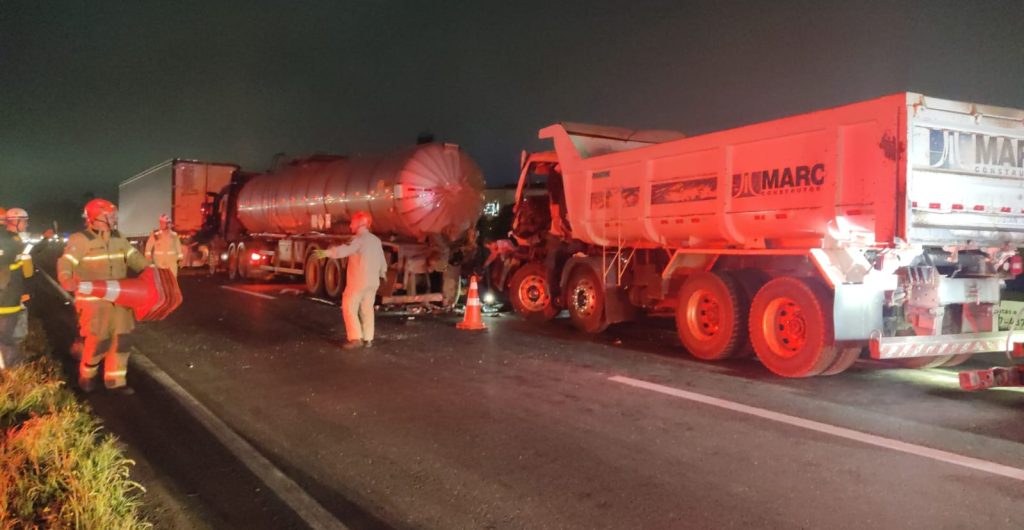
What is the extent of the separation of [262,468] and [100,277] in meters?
2.88

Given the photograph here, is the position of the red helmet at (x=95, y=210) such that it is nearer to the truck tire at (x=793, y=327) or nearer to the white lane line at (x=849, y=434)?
the white lane line at (x=849, y=434)

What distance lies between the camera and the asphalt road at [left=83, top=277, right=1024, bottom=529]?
4.28 m

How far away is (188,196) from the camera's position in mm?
23938

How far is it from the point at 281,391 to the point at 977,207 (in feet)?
23.7

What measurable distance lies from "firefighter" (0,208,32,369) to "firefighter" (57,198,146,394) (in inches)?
16.4

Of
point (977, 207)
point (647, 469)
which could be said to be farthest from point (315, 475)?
point (977, 207)

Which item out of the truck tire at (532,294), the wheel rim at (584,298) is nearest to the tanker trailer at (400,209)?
the truck tire at (532,294)

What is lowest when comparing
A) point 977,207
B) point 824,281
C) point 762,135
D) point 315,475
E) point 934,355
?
point 315,475

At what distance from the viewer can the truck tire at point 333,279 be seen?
51.8ft

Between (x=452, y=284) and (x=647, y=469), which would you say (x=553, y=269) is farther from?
(x=647, y=469)

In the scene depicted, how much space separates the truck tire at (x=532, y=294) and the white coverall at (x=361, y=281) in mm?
3472

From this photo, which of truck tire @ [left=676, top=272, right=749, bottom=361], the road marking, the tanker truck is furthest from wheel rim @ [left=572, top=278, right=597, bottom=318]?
the road marking

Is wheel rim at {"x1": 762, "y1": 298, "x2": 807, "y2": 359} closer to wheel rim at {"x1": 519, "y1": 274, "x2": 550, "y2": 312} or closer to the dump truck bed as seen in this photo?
the dump truck bed

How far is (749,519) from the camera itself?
13.6 feet
